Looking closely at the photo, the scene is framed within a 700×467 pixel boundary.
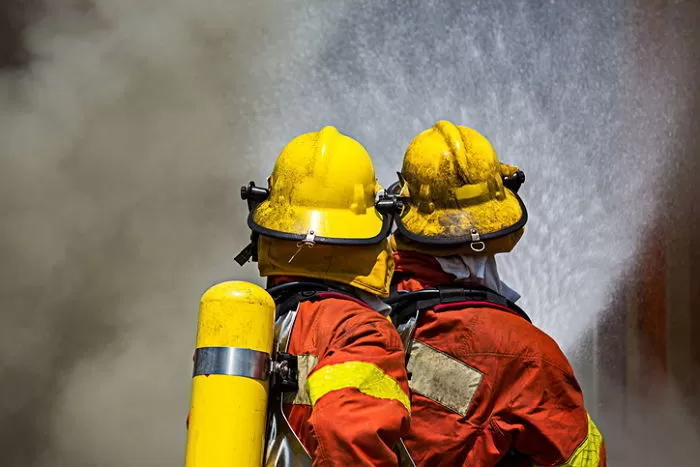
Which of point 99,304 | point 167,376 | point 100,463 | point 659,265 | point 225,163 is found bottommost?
point 100,463

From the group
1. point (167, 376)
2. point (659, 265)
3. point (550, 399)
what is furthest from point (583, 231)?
point (550, 399)

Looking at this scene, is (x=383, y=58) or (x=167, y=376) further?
(x=383, y=58)

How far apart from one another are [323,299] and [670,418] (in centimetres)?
563

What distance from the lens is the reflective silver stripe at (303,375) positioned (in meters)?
2.76

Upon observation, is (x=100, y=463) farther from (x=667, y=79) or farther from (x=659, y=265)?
(x=667, y=79)

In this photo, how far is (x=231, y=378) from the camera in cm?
264

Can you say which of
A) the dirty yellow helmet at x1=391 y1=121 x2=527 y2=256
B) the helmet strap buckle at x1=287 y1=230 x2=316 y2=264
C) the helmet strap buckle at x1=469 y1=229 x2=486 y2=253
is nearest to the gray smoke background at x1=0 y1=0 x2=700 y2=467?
the dirty yellow helmet at x1=391 y1=121 x2=527 y2=256

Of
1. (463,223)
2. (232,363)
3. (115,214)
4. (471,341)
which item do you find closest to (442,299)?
(471,341)

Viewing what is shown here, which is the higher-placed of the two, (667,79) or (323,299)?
(667,79)

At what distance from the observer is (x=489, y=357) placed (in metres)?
3.29

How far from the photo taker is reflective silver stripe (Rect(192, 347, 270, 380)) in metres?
2.66

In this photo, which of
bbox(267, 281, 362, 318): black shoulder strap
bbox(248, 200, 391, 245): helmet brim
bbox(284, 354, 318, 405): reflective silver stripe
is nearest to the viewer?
bbox(284, 354, 318, 405): reflective silver stripe

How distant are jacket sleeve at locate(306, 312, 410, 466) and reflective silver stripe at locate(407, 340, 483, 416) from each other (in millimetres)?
524

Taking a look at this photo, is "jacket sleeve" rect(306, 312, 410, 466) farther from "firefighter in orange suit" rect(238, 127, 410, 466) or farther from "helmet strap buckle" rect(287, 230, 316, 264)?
"helmet strap buckle" rect(287, 230, 316, 264)
